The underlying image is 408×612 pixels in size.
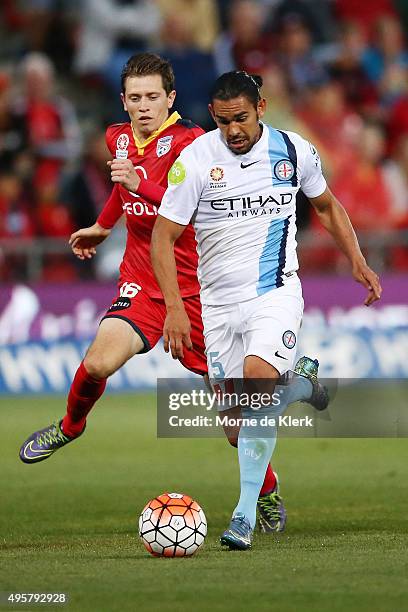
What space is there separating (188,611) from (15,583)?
989mm

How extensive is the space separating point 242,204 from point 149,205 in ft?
3.71

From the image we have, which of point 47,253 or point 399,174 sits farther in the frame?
point 399,174

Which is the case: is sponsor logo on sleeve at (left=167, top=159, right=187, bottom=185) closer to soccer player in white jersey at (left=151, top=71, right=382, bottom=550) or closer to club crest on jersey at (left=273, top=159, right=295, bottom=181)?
soccer player in white jersey at (left=151, top=71, right=382, bottom=550)

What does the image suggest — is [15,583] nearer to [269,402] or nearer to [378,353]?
[269,402]

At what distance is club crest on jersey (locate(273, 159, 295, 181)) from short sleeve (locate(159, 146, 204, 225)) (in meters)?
0.43

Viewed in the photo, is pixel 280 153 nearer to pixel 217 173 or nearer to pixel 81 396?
pixel 217 173

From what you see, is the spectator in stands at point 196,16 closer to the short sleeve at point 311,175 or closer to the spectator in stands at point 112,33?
the spectator in stands at point 112,33

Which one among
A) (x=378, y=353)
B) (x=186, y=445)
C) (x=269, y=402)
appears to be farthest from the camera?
(x=378, y=353)

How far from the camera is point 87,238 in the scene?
9.05 m

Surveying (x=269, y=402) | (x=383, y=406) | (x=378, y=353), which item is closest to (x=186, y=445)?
(x=383, y=406)

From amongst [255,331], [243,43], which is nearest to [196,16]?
[243,43]

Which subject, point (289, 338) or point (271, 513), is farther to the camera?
point (271, 513)

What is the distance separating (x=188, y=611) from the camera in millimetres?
5273

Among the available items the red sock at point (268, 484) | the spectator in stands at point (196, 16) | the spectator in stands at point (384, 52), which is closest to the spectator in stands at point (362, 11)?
the spectator in stands at point (384, 52)
